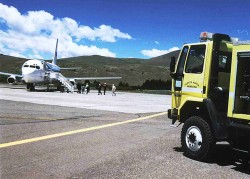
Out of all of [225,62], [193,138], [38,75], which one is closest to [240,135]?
[193,138]

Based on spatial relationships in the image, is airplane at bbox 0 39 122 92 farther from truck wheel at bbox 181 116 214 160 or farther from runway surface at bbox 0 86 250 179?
truck wheel at bbox 181 116 214 160

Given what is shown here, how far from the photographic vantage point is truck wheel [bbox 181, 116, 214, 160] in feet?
27.4

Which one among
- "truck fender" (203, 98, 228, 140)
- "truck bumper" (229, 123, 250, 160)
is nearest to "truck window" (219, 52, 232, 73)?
"truck fender" (203, 98, 228, 140)

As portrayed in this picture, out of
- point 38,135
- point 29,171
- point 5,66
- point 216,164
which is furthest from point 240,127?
point 5,66

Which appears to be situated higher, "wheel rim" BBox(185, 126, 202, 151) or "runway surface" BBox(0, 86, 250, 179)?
"wheel rim" BBox(185, 126, 202, 151)

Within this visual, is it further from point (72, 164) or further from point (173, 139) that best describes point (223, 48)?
point (72, 164)

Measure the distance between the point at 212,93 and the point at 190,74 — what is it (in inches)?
33.8

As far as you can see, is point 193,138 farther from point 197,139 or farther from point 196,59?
point 196,59

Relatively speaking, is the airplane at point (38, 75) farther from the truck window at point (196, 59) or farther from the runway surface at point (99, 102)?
the truck window at point (196, 59)

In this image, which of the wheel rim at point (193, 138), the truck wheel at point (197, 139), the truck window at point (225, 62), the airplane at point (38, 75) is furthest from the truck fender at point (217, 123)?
the airplane at point (38, 75)

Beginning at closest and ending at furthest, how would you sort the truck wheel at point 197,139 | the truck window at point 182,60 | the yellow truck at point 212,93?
the yellow truck at point 212,93
the truck wheel at point 197,139
the truck window at point 182,60

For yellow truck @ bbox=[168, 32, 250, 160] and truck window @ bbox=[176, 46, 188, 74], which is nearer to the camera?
yellow truck @ bbox=[168, 32, 250, 160]

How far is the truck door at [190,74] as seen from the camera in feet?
29.1

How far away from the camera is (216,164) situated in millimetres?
8289
